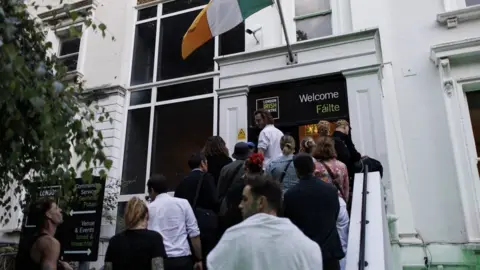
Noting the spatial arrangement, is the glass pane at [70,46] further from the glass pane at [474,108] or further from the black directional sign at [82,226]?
the glass pane at [474,108]

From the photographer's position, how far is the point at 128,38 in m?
12.8

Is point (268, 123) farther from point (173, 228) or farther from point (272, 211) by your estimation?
point (272, 211)

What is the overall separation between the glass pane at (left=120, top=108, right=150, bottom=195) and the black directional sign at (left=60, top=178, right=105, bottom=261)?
12.5 ft

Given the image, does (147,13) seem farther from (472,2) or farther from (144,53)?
(472,2)

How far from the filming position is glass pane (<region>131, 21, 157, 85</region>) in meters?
12.6

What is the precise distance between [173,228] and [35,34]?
221cm

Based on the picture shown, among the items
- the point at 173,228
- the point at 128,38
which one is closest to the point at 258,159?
the point at 173,228

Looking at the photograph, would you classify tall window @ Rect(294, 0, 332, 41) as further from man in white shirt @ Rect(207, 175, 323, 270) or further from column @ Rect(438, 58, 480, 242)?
man in white shirt @ Rect(207, 175, 323, 270)

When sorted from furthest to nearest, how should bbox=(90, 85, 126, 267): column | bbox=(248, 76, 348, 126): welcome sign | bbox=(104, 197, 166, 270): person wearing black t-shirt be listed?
bbox=(90, 85, 126, 267): column → bbox=(248, 76, 348, 126): welcome sign → bbox=(104, 197, 166, 270): person wearing black t-shirt

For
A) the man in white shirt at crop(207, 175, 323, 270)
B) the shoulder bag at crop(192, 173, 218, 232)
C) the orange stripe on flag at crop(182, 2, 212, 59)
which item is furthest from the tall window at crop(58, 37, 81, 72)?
the man in white shirt at crop(207, 175, 323, 270)

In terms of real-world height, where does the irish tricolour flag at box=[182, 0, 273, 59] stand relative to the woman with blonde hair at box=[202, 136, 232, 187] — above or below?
above

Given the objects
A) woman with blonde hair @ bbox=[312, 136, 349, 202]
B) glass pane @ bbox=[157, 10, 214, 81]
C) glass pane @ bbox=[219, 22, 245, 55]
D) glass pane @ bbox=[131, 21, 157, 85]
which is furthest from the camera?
glass pane @ bbox=[131, 21, 157, 85]

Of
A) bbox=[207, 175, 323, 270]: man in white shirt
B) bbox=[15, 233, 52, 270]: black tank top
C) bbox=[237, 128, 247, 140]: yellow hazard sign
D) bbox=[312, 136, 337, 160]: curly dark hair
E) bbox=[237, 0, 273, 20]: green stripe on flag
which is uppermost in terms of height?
bbox=[237, 0, 273, 20]: green stripe on flag

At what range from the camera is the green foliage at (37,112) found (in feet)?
7.61
